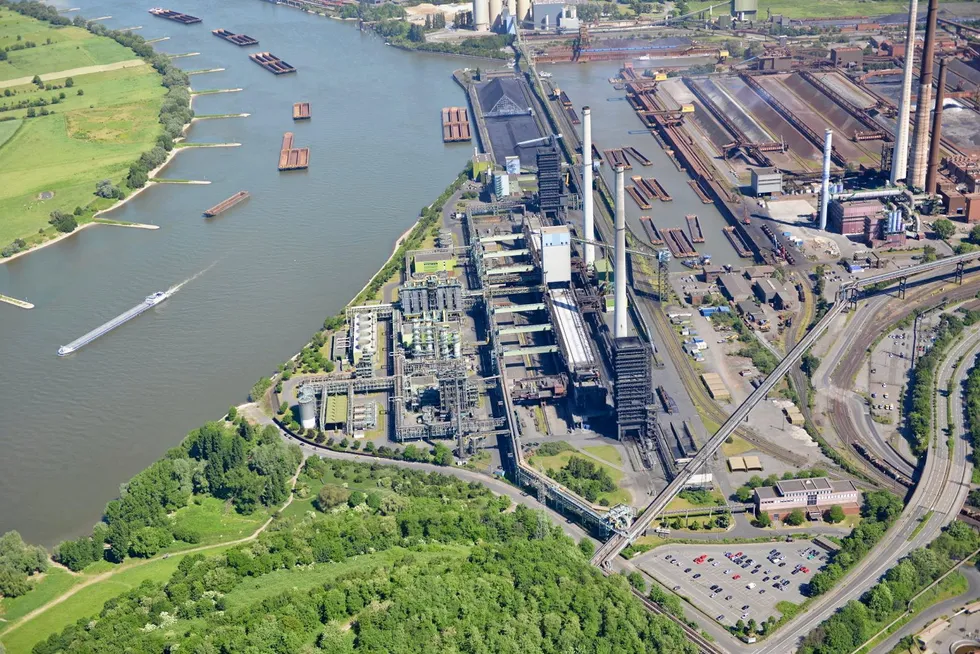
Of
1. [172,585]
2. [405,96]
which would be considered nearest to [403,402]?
[172,585]

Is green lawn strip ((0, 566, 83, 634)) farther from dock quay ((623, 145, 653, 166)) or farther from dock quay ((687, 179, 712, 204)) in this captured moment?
dock quay ((623, 145, 653, 166))

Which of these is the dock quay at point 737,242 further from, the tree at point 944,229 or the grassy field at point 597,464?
the grassy field at point 597,464

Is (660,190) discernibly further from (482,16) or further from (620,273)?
(482,16)

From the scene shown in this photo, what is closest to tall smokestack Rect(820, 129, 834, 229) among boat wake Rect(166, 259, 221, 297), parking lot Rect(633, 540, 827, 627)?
parking lot Rect(633, 540, 827, 627)

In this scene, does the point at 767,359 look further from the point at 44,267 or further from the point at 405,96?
the point at 405,96

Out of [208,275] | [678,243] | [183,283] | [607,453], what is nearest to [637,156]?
[678,243]
